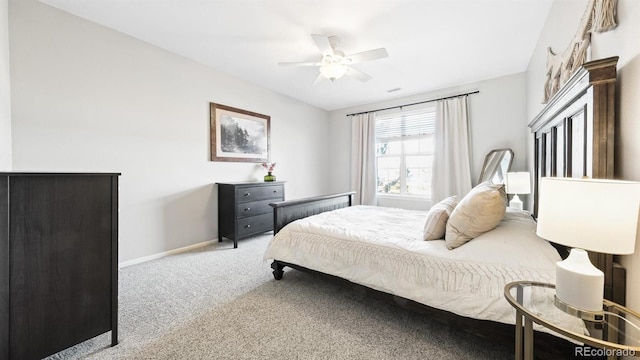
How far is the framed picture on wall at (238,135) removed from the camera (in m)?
3.74

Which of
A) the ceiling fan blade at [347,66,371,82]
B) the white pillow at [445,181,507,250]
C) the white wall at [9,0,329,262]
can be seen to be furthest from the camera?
the ceiling fan blade at [347,66,371,82]

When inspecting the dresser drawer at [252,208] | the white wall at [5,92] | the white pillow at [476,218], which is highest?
the white wall at [5,92]

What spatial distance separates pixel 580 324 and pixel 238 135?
409 cm

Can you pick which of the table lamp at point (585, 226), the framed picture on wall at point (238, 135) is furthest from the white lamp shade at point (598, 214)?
the framed picture on wall at point (238, 135)

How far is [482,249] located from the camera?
59.6 inches

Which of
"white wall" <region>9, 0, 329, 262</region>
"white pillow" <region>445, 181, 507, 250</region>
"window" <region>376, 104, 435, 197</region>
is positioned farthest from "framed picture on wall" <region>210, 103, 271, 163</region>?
"white pillow" <region>445, 181, 507, 250</region>

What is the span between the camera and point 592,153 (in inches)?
46.8

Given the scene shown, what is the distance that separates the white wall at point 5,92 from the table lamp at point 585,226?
3.39m

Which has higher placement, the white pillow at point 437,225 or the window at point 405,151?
the window at point 405,151

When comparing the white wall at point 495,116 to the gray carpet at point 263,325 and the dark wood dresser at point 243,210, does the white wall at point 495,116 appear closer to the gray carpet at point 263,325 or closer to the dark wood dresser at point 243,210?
the dark wood dresser at point 243,210

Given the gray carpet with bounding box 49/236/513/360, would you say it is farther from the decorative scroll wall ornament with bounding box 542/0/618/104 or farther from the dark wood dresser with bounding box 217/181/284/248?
the decorative scroll wall ornament with bounding box 542/0/618/104

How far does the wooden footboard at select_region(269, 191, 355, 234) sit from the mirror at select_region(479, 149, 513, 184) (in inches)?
90.8

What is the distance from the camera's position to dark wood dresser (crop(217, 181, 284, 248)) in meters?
3.57

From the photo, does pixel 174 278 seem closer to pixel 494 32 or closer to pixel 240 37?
pixel 240 37
